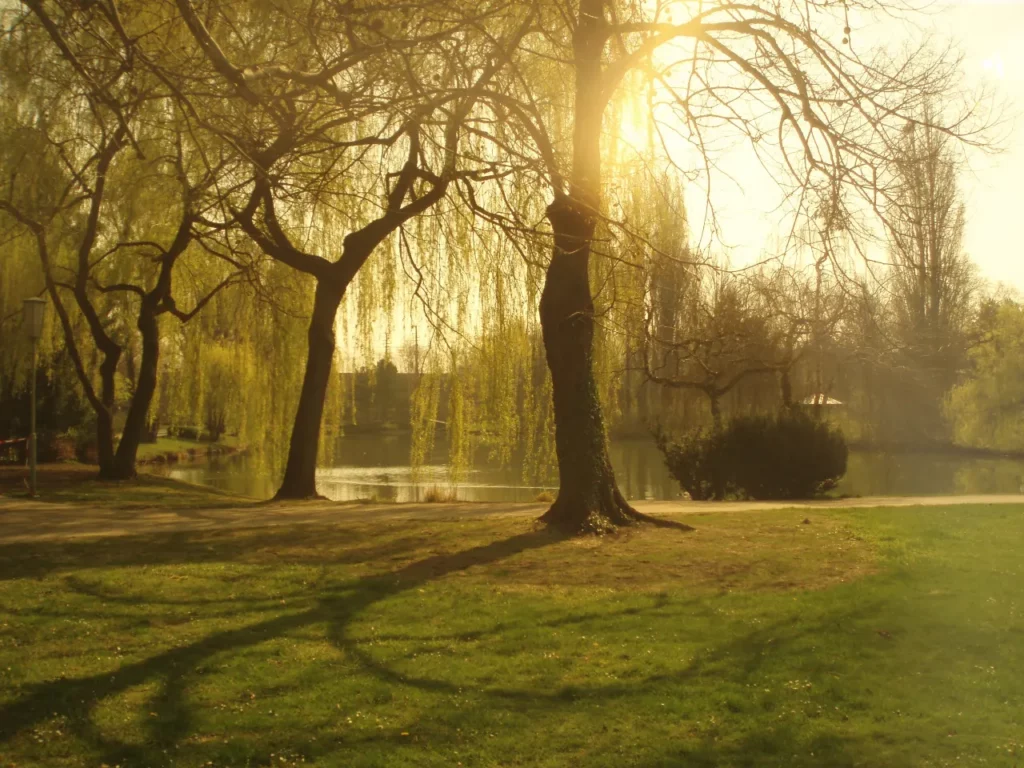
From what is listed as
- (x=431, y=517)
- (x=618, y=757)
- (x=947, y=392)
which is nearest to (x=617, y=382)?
(x=431, y=517)

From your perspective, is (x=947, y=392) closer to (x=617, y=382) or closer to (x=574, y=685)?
(x=617, y=382)

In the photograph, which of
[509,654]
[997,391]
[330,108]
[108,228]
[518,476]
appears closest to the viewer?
[509,654]

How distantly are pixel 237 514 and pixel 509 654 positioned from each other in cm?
700

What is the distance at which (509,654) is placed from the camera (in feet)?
19.3

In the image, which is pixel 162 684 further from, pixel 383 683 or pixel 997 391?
pixel 997 391

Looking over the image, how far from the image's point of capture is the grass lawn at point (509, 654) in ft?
14.9

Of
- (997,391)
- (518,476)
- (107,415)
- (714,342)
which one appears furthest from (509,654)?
(997,391)

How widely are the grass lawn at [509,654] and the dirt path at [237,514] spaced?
117 cm

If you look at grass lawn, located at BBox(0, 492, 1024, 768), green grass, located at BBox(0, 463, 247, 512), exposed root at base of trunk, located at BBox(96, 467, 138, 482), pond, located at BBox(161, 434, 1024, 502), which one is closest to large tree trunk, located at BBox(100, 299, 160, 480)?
exposed root at base of trunk, located at BBox(96, 467, 138, 482)

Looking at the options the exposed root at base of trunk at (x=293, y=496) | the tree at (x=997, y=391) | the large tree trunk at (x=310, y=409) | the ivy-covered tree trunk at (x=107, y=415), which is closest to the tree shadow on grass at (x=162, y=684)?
the exposed root at base of trunk at (x=293, y=496)

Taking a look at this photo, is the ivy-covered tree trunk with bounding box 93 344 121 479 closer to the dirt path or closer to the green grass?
the green grass

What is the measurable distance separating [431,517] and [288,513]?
1.81 metres

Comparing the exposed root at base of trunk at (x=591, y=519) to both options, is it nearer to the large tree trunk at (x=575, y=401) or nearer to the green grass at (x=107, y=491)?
the large tree trunk at (x=575, y=401)

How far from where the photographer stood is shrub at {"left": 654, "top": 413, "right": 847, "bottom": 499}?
57.9ft
